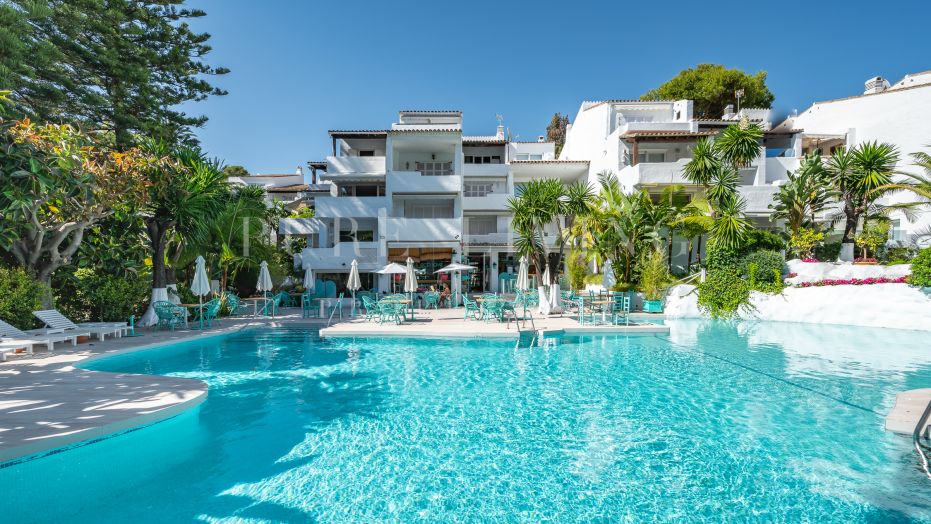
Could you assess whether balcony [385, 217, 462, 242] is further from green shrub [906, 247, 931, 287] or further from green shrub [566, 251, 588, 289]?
green shrub [906, 247, 931, 287]

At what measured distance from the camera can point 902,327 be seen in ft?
53.1

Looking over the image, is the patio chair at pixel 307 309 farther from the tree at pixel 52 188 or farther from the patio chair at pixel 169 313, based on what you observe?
the tree at pixel 52 188

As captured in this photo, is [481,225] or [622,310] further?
[481,225]

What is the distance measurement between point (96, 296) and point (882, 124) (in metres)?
47.4

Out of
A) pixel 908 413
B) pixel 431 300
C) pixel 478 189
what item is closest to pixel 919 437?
pixel 908 413

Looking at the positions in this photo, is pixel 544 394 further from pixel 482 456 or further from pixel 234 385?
pixel 234 385

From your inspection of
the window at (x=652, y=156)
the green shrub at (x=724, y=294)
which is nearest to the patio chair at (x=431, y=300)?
the green shrub at (x=724, y=294)

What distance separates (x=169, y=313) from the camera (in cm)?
1433

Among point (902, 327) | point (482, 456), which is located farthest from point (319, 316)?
point (902, 327)

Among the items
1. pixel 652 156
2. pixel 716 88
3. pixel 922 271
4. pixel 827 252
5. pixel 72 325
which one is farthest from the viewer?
pixel 716 88

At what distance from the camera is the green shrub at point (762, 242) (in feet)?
65.7

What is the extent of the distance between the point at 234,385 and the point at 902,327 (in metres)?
24.7

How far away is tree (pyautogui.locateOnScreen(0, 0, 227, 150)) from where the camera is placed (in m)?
16.0

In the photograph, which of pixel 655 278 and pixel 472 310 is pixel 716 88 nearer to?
pixel 655 278
